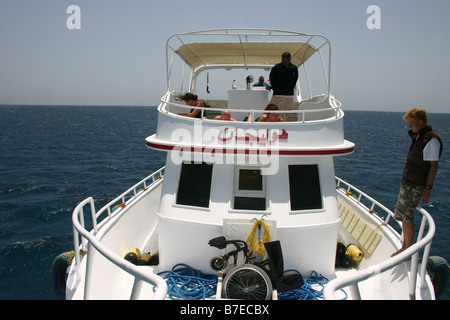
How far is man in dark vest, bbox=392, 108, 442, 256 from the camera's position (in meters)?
4.01

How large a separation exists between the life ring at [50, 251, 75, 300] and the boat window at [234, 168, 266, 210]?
3.34 metres

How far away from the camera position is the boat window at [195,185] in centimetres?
554

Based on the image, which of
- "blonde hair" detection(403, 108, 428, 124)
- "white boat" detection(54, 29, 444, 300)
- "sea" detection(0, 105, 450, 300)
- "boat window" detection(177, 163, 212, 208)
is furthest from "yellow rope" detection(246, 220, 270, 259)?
"sea" detection(0, 105, 450, 300)

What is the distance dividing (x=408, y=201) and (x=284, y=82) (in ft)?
11.5

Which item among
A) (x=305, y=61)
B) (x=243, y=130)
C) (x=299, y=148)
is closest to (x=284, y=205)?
(x=299, y=148)

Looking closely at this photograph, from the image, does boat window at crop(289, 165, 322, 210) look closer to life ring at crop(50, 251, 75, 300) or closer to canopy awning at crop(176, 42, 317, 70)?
canopy awning at crop(176, 42, 317, 70)

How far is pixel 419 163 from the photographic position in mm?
4184

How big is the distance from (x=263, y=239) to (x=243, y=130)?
1947mm

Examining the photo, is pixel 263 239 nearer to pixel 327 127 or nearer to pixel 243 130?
pixel 243 130

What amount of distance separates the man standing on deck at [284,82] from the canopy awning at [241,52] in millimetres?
1587

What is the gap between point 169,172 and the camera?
18.7ft

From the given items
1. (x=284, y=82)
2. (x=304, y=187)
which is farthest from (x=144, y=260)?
(x=284, y=82)

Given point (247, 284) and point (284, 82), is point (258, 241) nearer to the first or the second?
point (247, 284)

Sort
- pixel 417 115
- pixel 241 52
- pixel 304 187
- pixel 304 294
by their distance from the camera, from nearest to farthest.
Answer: pixel 417 115 → pixel 304 294 → pixel 304 187 → pixel 241 52
